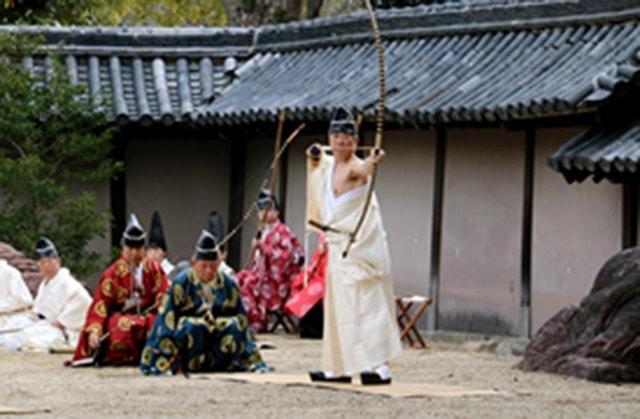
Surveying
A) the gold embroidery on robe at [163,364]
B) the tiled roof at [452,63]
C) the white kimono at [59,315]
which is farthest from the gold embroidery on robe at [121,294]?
the tiled roof at [452,63]

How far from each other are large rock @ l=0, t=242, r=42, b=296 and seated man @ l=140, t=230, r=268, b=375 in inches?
167

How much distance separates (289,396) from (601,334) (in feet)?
9.46

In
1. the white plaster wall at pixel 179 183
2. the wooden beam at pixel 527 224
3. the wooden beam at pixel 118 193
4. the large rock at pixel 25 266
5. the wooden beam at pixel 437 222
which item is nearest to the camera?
the wooden beam at pixel 527 224

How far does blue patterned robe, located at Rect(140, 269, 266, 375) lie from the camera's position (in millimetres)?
12953

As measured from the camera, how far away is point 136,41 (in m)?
22.0

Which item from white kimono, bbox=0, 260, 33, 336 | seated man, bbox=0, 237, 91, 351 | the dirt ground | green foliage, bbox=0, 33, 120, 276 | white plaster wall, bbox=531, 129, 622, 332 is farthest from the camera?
green foliage, bbox=0, 33, 120, 276

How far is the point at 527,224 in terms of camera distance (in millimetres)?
16750

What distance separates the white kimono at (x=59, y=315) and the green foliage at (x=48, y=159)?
364 cm

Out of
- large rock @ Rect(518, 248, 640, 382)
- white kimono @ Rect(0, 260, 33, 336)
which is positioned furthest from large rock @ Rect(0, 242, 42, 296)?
large rock @ Rect(518, 248, 640, 382)

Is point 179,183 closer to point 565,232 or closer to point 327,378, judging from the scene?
point 565,232

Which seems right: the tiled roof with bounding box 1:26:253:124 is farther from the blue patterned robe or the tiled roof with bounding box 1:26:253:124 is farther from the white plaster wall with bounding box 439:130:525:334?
the blue patterned robe

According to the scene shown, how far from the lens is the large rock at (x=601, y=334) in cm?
1269

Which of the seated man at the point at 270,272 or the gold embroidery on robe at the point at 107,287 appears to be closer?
the gold embroidery on robe at the point at 107,287

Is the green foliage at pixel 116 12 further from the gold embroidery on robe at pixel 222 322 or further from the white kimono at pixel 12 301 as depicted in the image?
the gold embroidery on robe at pixel 222 322
